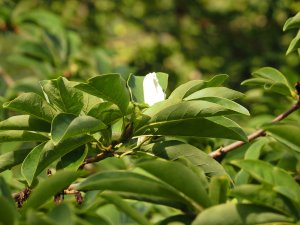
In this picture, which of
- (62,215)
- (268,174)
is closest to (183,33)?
(268,174)

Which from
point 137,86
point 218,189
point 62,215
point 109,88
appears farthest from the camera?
point 137,86

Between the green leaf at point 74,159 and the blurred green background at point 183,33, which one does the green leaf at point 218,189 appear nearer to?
the green leaf at point 74,159

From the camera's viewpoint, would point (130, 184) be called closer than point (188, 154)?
Yes

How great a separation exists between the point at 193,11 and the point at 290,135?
361 cm

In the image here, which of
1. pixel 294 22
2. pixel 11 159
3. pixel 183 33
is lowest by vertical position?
pixel 183 33

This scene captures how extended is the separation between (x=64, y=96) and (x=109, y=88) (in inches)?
3.4

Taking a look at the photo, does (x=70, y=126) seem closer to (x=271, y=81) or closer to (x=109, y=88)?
(x=109, y=88)

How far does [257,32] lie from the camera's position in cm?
400

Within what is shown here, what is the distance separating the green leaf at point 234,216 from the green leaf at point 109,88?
281mm

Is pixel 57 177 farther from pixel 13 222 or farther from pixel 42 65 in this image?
pixel 42 65

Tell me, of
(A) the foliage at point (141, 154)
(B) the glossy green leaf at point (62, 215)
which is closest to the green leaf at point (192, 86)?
(A) the foliage at point (141, 154)

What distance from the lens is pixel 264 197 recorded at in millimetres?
830

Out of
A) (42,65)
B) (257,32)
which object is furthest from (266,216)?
(257,32)

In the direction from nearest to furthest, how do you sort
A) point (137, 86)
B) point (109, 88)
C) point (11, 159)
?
point (109, 88) < point (11, 159) < point (137, 86)
